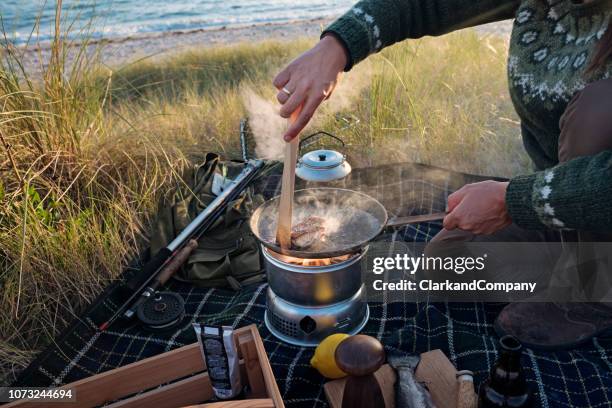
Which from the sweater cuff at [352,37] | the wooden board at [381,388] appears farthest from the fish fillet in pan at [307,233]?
the sweater cuff at [352,37]

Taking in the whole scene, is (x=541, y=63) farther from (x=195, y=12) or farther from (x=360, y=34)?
(x=195, y=12)

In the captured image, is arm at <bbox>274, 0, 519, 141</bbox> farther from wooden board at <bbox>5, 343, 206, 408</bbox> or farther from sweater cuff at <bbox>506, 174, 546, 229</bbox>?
wooden board at <bbox>5, 343, 206, 408</bbox>

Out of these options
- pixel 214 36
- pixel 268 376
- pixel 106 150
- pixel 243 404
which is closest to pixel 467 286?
pixel 268 376

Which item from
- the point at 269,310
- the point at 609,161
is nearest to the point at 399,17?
the point at 609,161

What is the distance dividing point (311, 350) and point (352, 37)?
3.91 ft

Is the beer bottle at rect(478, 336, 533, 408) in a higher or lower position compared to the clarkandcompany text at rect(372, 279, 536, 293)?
higher

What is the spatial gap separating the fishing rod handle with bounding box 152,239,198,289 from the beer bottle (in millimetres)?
1458

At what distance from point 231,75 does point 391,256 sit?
16.4ft

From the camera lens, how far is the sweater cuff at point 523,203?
145cm

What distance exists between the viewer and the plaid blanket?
1.74 m

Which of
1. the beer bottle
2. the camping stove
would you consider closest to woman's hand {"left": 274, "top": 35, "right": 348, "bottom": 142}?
the camping stove

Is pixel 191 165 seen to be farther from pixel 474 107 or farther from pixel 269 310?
pixel 474 107

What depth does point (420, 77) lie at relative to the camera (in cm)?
432

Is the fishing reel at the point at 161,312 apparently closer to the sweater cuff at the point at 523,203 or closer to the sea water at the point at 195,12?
the sweater cuff at the point at 523,203
